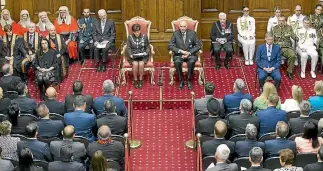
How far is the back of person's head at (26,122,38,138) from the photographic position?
932 centimetres

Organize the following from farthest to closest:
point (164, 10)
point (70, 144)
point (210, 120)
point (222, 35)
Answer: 1. point (164, 10)
2. point (222, 35)
3. point (210, 120)
4. point (70, 144)

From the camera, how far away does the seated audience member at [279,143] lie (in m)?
9.25

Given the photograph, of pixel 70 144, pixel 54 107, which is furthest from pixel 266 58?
pixel 70 144

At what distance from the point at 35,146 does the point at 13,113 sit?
1072mm

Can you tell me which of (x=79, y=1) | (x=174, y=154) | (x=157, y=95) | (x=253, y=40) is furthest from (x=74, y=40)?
(x=174, y=154)

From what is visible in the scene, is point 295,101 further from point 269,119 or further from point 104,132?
point 104,132

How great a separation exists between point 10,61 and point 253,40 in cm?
516

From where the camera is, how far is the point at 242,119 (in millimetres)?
10227

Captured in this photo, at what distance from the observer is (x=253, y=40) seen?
15.0 meters

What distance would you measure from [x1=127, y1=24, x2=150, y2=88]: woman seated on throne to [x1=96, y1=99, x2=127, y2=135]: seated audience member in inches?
141

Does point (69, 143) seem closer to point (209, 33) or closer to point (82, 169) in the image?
point (82, 169)

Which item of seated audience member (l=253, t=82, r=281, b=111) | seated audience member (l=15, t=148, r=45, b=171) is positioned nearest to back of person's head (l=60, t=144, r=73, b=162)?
seated audience member (l=15, t=148, r=45, b=171)

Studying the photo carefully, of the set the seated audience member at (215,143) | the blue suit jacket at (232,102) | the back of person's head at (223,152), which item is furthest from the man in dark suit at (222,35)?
the back of person's head at (223,152)

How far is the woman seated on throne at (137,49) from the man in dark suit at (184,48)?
1.71 feet
